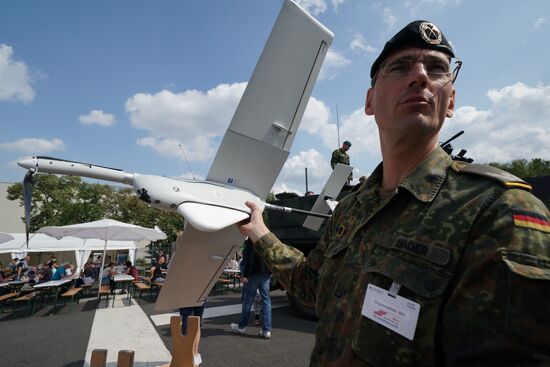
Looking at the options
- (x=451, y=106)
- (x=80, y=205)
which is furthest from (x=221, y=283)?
(x=80, y=205)

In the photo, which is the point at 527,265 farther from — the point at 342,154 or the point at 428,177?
the point at 342,154

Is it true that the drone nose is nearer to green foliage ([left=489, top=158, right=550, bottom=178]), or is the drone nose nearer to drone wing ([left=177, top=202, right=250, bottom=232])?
drone wing ([left=177, top=202, right=250, bottom=232])

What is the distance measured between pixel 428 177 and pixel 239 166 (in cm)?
234

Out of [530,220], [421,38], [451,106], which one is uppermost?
[421,38]

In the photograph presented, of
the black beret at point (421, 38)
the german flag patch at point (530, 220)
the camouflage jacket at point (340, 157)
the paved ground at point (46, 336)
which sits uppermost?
the camouflage jacket at point (340, 157)

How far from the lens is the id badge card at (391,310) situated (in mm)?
731

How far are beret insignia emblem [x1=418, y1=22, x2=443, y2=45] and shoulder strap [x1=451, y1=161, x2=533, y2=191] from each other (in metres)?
0.48

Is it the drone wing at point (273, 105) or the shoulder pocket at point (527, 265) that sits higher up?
the drone wing at point (273, 105)

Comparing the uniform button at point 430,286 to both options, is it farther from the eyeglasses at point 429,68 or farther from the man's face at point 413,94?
the eyeglasses at point 429,68

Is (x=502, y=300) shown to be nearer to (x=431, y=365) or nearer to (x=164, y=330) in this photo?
(x=431, y=365)

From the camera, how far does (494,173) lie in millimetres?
815

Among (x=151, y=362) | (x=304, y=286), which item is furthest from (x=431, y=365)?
(x=151, y=362)

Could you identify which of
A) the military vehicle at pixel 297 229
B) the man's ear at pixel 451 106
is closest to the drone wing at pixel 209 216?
the man's ear at pixel 451 106

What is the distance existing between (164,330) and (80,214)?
83.9ft
